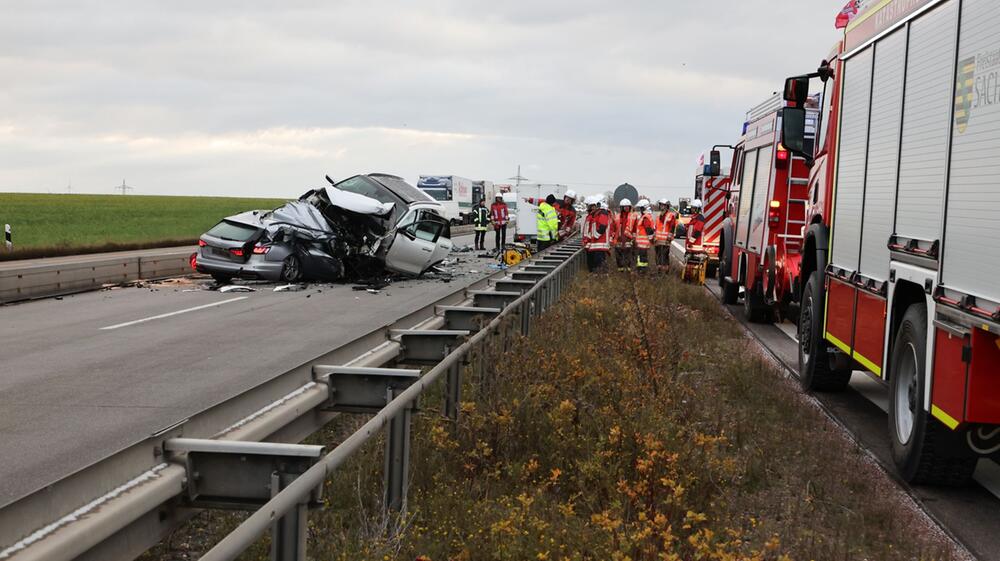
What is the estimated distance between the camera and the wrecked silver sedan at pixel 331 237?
2311 centimetres

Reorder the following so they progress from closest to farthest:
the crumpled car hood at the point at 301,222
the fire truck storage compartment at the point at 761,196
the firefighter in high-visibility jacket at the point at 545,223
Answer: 1. the fire truck storage compartment at the point at 761,196
2. the crumpled car hood at the point at 301,222
3. the firefighter in high-visibility jacket at the point at 545,223

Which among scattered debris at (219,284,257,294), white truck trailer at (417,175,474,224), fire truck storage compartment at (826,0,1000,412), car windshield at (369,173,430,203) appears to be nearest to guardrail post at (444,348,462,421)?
fire truck storage compartment at (826,0,1000,412)

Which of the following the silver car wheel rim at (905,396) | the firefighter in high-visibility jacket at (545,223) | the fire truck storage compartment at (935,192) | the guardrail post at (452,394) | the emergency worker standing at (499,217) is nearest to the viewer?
the fire truck storage compartment at (935,192)

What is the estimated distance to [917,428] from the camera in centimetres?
713

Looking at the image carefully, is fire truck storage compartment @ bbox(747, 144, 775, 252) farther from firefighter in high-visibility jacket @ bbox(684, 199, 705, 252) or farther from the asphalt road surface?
firefighter in high-visibility jacket @ bbox(684, 199, 705, 252)

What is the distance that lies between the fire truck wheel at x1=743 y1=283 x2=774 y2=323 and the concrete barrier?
12.7m

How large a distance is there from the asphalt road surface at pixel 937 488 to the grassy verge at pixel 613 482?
22 centimetres

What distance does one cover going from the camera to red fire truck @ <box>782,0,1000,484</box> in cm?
607

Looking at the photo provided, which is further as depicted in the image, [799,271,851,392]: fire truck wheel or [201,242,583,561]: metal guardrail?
[799,271,851,392]: fire truck wheel

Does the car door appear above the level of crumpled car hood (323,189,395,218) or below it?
below

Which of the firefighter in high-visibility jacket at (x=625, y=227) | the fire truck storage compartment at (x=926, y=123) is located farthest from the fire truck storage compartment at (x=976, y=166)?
the firefighter in high-visibility jacket at (x=625, y=227)

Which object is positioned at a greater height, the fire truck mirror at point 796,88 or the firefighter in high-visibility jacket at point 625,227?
the fire truck mirror at point 796,88

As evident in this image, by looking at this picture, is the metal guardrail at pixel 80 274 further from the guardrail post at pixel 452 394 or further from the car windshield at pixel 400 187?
the guardrail post at pixel 452 394

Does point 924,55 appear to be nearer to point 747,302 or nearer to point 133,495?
point 133,495
